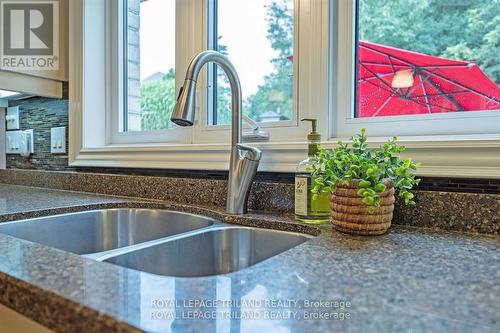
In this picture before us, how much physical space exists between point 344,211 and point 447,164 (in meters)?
0.27

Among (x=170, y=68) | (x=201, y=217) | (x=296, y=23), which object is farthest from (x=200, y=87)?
(x=201, y=217)

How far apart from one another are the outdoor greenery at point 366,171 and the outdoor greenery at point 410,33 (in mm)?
354

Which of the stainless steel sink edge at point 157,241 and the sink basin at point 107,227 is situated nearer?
the stainless steel sink edge at point 157,241

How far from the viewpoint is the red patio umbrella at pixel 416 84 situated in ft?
2.92

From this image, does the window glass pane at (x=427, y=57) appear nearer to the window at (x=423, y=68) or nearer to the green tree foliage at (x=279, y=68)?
the window at (x=423, y=68)

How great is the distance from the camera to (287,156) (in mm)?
1015

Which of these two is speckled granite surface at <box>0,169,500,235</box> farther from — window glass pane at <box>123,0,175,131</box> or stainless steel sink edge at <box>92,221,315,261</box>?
window glass pane at <box>123,0,175,131</box>

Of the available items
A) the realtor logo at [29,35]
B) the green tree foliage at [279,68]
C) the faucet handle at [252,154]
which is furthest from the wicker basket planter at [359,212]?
the realtor logo at [29,35]

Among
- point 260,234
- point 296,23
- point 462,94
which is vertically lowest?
point 260,234

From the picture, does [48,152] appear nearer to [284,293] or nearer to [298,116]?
[298,116]

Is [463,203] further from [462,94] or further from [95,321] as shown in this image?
[95,321]

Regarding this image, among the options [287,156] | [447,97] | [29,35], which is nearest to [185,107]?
[287,156]

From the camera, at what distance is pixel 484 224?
0.73 m

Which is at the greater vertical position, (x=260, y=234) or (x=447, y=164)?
(x=447, y=164)
